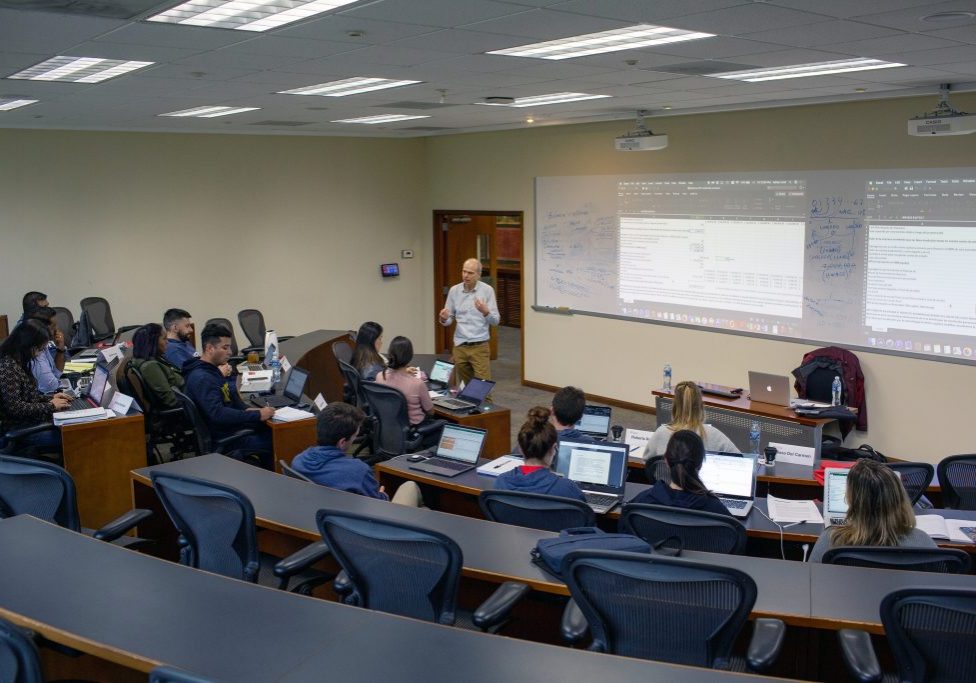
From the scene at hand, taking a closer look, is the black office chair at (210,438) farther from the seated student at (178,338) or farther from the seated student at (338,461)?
the seated student at (338,461)

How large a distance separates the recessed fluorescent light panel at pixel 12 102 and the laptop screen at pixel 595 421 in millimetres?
4640

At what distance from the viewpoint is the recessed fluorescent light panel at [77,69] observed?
509 centimetres

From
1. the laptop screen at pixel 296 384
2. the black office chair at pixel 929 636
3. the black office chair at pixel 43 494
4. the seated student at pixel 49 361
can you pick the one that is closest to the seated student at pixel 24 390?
the seated student at pixel 49 361

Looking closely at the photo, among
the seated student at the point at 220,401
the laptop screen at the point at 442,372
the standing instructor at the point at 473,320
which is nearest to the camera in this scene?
the seated student at the point at 220,401

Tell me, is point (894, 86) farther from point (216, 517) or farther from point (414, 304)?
point (414, 304)

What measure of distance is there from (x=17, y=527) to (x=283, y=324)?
26.7ft

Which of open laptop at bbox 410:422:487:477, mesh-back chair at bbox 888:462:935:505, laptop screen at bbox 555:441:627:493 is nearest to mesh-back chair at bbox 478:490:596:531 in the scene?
laptop screen at bbox 555:441:627:493

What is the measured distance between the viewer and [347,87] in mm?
6559

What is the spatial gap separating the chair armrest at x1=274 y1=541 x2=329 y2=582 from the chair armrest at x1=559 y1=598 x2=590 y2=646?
3.04 feet

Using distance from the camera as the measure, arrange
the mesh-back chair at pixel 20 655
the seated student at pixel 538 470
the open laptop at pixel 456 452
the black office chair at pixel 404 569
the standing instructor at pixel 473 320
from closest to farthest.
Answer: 1. the mesh-back chair at pixel 20 655
2. the black office chair at pixel 404 569
3. the seated student at pixel 538 470
4. the open laptop at pixel 456 452
5. the standing instructor at pixel 473 320

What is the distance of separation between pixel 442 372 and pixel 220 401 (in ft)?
6.38

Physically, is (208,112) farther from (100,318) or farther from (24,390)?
(24,390)

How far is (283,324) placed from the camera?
11.4m

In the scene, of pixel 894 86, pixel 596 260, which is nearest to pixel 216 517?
pixel 894 86
